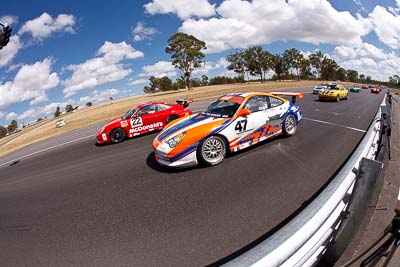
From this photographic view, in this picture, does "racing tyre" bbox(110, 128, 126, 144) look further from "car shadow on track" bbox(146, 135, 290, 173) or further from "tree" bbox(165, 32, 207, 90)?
"tree" bbox(165, 32, 207, 90)

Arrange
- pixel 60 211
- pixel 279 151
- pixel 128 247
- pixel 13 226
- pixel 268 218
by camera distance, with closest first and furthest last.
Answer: pixel 128 247, pixel 268 218, pixel 13 226, pixel 60 211, pixel 279 151

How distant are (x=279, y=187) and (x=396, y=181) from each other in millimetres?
1942

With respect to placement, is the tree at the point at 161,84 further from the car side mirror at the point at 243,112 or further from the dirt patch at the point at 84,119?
the car side mirror at the point at 243,112

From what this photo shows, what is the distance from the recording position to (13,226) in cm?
399

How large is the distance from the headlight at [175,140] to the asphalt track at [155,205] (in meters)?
0.67

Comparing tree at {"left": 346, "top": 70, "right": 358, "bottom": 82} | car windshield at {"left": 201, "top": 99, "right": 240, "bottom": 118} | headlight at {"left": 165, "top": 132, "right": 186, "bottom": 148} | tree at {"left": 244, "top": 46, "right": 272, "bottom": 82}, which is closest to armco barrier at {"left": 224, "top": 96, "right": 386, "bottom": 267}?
headlight at {"left": 165, "top": 132, "right": 186, "bottom": 148}

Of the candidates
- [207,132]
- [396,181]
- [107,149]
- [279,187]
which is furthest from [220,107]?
[107,149]

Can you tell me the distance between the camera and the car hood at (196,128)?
504cm

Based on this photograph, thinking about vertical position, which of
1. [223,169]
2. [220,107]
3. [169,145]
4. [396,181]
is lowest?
[396,181]

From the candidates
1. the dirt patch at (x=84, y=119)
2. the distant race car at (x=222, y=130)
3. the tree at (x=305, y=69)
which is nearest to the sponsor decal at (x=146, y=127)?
the distant race car at (x=222, y=130)

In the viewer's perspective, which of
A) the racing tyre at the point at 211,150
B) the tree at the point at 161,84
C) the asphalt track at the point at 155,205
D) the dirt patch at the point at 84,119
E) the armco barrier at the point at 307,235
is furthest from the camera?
the tree at the point at 161,84

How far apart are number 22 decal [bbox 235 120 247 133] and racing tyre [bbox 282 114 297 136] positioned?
6.19 feet

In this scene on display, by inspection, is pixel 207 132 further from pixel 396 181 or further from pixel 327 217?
pixel 396 181

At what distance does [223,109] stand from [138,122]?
177 inches
